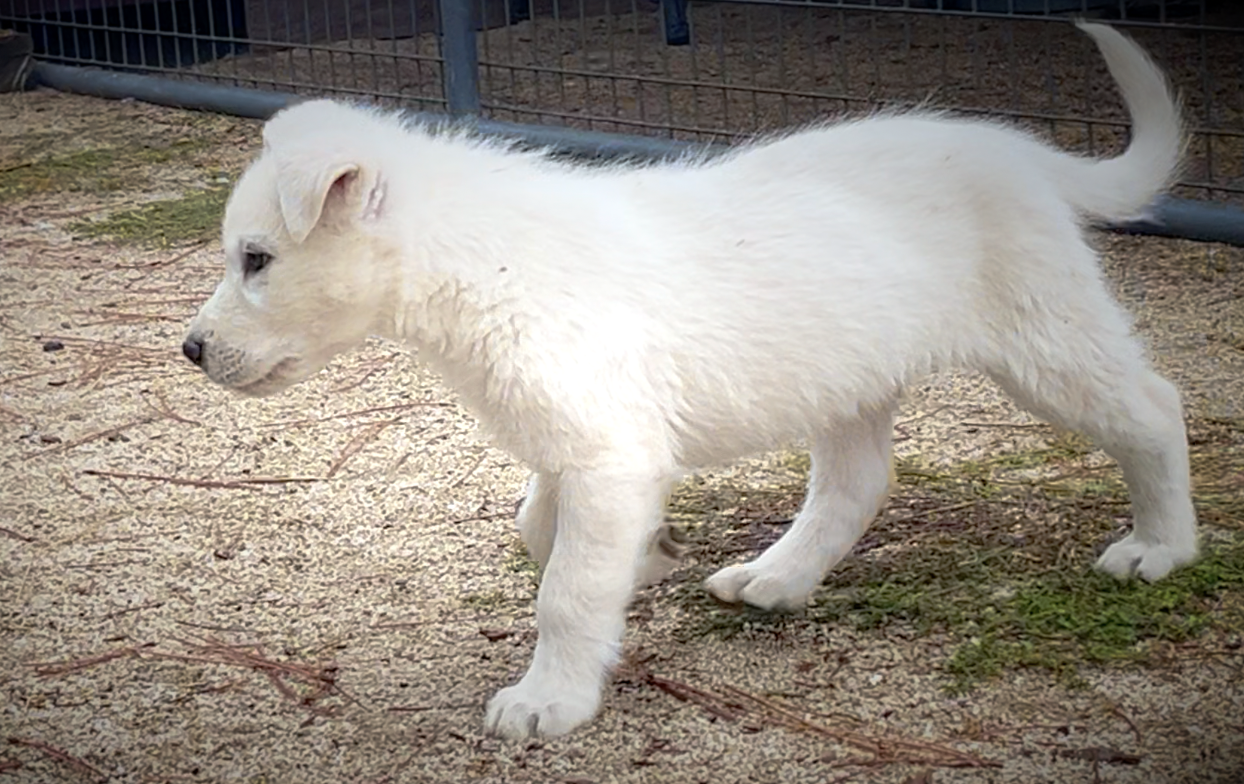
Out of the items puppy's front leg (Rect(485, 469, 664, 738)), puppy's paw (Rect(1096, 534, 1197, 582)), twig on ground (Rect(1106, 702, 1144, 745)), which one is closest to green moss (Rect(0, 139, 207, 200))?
puppy's front leg (Rect(485, 469, 664, 738))

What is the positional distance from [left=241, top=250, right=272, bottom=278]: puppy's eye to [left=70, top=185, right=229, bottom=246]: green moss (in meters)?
3.69

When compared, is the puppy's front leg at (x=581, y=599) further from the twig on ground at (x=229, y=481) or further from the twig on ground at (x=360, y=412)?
the twig on ground at (x=360, y=412)

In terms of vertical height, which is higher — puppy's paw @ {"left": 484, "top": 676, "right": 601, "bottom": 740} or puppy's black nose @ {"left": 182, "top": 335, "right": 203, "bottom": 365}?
puppy's black nose @ {"left": 182, "top": 335, "right": 203, "bottom": 365}

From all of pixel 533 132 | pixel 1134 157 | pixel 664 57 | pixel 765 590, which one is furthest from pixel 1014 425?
pixel 664 57

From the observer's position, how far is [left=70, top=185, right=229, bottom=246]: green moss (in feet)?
22.3

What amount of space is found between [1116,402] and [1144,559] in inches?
13.5

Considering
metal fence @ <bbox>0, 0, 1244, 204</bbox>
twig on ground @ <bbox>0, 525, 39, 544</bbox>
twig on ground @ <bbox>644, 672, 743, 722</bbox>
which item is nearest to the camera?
twig on ground @ <bbox>644, 672, 743, 722</bbox>

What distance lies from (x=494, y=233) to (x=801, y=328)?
1.88ft

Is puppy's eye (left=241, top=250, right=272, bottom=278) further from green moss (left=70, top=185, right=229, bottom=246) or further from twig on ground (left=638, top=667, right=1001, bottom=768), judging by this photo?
green moss (left=70, top=185, right=229, bottom=246)

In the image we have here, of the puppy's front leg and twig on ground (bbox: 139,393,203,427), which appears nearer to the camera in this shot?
the puppy's front leg

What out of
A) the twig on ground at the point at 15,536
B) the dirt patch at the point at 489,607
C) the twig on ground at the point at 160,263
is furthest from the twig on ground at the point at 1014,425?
the twig on ground at the point at 160,263

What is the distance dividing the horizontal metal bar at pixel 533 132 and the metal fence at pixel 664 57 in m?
0.08

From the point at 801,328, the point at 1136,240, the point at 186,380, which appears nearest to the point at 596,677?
the point at 801,328

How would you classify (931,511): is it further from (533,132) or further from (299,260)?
(533,132)
